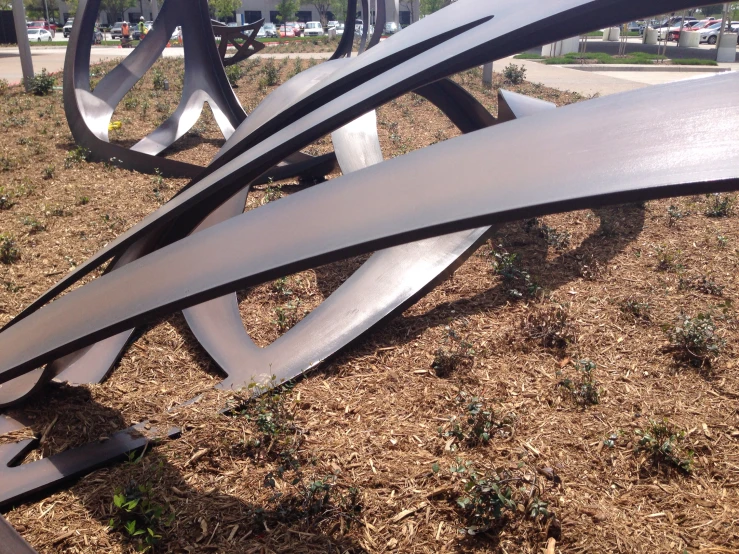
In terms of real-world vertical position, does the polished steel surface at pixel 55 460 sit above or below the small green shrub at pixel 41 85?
below

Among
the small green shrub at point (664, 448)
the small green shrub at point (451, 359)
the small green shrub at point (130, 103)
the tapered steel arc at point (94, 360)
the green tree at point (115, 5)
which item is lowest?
the small green shrub at point (664, 448)

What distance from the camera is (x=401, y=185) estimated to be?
7.45ft

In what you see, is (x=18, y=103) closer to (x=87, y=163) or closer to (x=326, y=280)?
(x=87, y=163)

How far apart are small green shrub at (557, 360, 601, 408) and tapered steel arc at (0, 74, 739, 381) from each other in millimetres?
1942

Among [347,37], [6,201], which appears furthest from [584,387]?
[347,37]

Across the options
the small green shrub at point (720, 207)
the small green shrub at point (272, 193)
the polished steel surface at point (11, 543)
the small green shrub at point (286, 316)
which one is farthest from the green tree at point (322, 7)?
the polished steel surface at point (11, 543)

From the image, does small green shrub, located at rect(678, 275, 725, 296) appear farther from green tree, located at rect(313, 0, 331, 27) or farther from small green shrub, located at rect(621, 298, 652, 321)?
green tree, located at rect(313, 0, 331, 27)

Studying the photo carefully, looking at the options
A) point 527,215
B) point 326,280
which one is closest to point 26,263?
point 326,280

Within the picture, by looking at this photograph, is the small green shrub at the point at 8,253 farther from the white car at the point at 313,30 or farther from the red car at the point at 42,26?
the white car at the point at 313,30

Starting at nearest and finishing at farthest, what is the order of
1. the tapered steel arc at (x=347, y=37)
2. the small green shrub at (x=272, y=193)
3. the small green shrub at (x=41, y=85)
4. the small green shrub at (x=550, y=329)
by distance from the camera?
the small green shrub at (x=550, y=329) < the small green shrub at (x=272, y=193) < the tapered steel arc at (x=347, y=37) < the small green shrub at (x=41, y=85)

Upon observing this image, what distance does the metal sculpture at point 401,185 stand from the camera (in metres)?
1.94

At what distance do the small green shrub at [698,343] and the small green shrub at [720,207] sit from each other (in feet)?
10.7

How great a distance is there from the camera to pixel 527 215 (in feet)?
6.29

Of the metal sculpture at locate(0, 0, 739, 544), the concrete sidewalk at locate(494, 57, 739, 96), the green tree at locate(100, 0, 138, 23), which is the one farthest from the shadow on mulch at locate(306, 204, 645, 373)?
the green tree at locate(100, 0, 138, 23)
